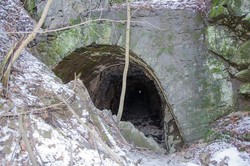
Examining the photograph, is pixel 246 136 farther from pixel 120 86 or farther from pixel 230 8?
pixel 120 86

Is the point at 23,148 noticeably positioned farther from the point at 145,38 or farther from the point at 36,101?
the point at 145,38

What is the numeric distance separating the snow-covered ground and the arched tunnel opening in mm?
838

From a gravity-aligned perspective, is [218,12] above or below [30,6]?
below

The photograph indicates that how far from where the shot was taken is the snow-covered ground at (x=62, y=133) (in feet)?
8.34

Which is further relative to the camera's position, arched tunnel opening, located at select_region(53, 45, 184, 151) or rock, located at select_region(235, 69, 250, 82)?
arched tunnel opening, located at select_region(53, 45, 184, 151)

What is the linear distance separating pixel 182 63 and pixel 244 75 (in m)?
1.10

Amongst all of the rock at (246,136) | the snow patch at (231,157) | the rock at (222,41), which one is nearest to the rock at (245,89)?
the rock at (222,41)

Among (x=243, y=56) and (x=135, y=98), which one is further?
(x=135, y=98)

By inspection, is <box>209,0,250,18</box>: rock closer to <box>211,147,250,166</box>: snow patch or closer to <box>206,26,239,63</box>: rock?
<box>206,26,239,63</box>: rock

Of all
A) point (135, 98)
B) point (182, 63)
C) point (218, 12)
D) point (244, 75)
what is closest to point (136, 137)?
point (182, 63)

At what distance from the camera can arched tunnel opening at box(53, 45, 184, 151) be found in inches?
242

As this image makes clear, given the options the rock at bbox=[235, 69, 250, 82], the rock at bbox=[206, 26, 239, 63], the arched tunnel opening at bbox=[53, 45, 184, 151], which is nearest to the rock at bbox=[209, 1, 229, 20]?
the rock at bbox=[206, 26, 239, 63]

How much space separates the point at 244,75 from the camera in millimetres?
4949

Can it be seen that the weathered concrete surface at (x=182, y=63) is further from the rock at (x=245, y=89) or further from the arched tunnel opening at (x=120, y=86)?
the arched tunnel opening at (x=120, y=86)
